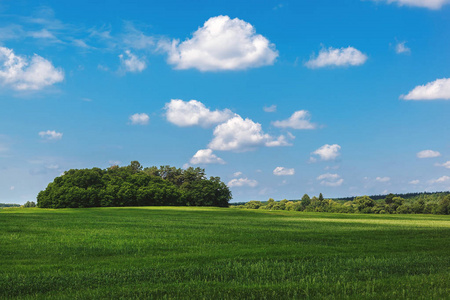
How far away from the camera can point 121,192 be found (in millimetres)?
112750

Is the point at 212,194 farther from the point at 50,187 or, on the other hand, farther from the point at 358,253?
the point at 358,253

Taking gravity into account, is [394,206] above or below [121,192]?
below

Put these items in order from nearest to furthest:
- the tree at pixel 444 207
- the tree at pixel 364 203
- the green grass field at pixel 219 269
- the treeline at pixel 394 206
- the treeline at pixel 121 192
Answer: the green grass field at pixel 219 269 < the tree at pixel 444 207 < the treeline at pixel 394 206 < the tree at pixel 364 203 < the treeline at pixel 121 192

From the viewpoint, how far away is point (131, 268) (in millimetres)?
14242

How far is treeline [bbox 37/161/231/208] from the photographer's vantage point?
108m

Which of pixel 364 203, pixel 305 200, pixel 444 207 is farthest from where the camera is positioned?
pixel 305 200

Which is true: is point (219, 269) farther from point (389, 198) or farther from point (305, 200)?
point (305, 200)

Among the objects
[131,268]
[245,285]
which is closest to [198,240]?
[131,268]

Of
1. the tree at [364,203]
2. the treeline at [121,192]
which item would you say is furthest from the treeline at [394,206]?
the treeline at [121,192]

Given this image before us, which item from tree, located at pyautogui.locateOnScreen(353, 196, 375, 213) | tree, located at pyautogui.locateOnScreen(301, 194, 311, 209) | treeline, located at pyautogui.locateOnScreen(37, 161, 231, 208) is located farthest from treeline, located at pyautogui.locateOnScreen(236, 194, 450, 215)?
treeline, located at pyautogui.locateOnScreen(37, 161, 231, 208)

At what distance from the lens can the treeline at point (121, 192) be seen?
10788 cm

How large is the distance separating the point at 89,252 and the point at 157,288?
883 cm

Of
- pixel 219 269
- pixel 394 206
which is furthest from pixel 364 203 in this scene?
pixel 219 269

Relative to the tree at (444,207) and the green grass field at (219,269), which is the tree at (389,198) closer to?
the tree at (444,207)
